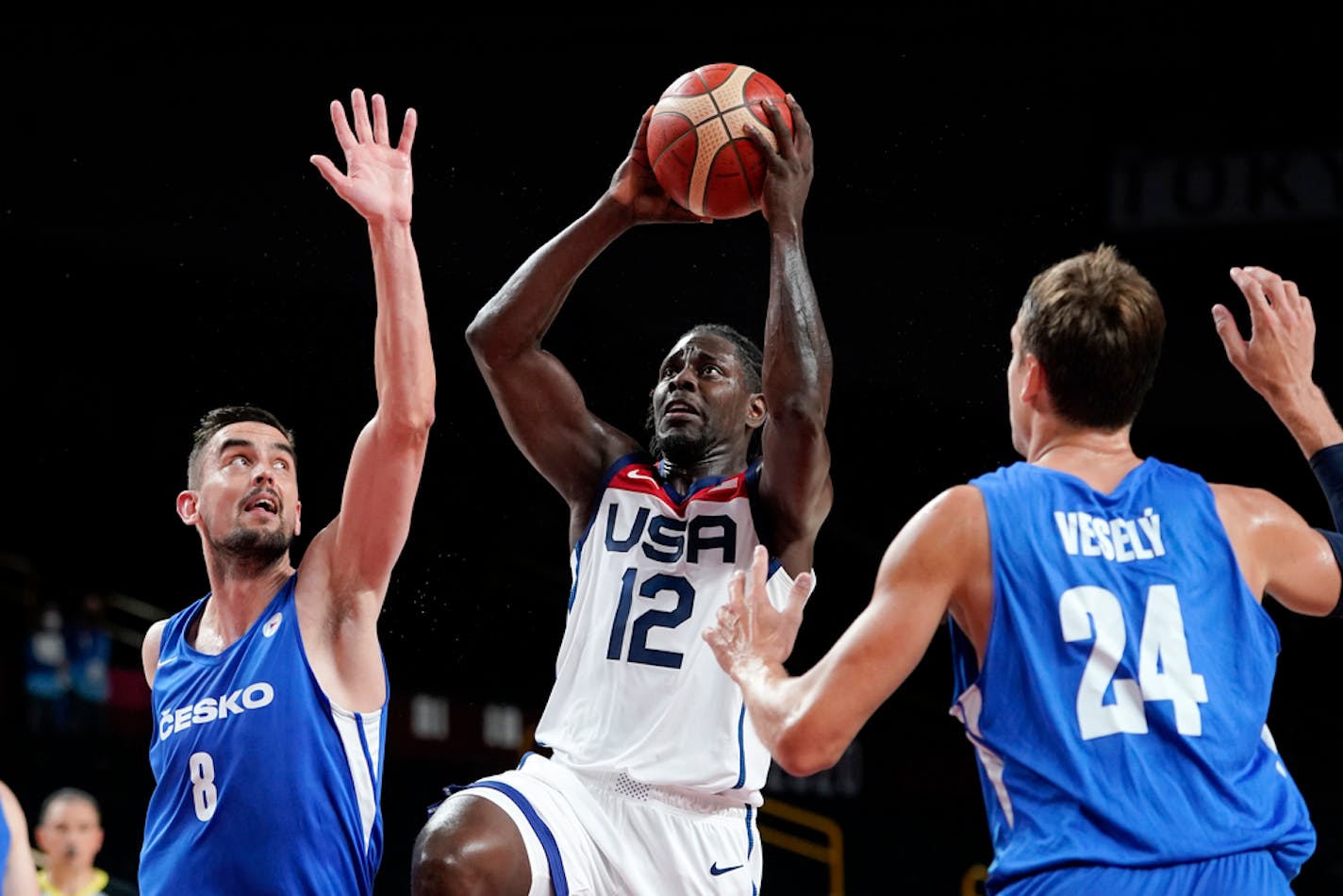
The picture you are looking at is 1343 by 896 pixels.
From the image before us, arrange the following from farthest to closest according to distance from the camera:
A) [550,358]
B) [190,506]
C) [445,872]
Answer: [550,358]
[190,506]
[445,872]

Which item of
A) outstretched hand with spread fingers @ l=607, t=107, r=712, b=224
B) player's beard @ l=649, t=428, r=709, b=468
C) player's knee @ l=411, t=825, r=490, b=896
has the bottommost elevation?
player's knee @ l=411, t=825, r=490, b=896

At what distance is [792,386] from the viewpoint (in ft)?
15.7

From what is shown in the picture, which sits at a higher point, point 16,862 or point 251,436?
point 251,436

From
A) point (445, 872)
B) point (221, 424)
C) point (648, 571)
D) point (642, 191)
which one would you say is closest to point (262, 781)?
point (445, 872)

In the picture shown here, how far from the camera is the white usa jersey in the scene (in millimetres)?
4762

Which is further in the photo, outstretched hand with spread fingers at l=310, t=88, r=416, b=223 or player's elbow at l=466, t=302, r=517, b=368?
player's elbow at l=466, t=302, r=517, b=368

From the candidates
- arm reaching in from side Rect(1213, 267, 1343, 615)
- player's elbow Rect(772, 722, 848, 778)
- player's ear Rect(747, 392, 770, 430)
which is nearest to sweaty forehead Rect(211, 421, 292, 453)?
player's ear Rect(747, 392, 770, 430)

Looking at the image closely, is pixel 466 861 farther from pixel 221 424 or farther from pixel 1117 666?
pixel 1117 666

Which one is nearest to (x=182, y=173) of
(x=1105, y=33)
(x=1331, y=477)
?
(x=1105, y=33)

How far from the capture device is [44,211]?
12.0m

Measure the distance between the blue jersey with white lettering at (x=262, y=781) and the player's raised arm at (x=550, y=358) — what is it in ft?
3.79

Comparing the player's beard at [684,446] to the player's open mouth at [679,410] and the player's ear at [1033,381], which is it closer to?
the player's open mouth at [679,410]

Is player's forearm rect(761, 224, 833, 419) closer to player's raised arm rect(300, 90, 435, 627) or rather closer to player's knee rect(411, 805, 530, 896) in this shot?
player's raised arm rect(300, 90, 435, 627)

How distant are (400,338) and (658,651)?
130cm
